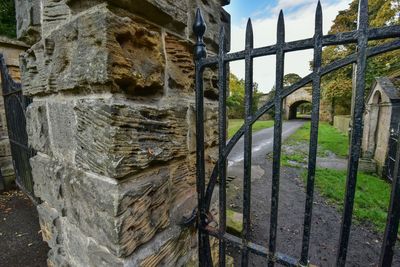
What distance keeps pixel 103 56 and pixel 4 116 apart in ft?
13.5

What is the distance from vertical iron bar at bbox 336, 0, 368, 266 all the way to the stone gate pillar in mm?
660

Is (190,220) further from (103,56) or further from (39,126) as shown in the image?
(39,126)

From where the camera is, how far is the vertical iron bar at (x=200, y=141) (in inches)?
35.7

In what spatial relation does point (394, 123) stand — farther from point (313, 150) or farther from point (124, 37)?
point (124, 37)

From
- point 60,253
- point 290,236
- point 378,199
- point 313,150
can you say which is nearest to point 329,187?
point 378,199

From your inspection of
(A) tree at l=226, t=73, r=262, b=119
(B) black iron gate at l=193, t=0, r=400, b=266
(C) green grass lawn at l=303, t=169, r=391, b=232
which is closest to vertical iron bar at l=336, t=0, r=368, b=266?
(B) black iron gate at l=193, t=0, r=400, b=266

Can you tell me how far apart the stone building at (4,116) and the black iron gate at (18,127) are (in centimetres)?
31

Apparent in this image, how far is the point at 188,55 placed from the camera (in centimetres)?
105

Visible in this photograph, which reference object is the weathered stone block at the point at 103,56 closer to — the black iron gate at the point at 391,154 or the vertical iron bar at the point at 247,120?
the vertical iron bar at the point at 247,120

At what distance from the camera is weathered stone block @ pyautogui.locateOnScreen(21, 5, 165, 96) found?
0.71 meters

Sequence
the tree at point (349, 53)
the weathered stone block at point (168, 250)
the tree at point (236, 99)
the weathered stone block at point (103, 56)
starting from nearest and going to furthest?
the weathered stone block at point (103, 56) → the weathered stone block at point (168, 250) → the tree at point (349, 53) → the tree at point (236, 99)

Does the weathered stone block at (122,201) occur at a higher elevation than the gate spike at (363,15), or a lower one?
lower

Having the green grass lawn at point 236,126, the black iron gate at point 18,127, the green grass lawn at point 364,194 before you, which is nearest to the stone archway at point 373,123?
the green grass lawn at point 364,194

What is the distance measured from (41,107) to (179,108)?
2.49 ft
